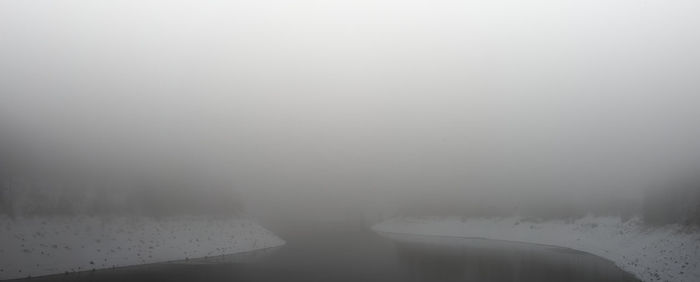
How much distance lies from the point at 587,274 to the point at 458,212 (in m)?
65.4

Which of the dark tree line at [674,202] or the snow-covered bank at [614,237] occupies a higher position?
the dark tree line at [674,202]

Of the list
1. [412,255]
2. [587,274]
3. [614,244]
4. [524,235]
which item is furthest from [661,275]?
[524,235]

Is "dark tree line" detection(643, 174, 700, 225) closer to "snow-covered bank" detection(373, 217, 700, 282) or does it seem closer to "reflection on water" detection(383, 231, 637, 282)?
"snow-covered bank" detection(373, 217, 700, 282)

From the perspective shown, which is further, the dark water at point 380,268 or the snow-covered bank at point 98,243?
the dark water at point 380,268

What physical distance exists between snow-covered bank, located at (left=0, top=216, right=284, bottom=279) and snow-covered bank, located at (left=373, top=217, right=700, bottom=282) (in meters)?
41.0

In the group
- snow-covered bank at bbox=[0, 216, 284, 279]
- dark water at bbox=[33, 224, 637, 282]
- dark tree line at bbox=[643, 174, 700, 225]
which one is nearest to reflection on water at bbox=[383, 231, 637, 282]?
dark water at bbox=[33, 224, 637, 282]

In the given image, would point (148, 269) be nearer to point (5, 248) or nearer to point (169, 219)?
point (5, 248)

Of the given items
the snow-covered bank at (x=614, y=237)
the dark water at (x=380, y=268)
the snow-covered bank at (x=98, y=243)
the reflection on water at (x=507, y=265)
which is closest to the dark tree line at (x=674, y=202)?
the snow-covered bank at (x=614, y=237)

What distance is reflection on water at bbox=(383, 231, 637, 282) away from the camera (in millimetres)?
38250

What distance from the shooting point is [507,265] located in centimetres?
4628

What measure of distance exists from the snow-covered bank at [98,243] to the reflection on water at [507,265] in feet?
72.9

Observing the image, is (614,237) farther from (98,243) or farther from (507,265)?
(98,243)

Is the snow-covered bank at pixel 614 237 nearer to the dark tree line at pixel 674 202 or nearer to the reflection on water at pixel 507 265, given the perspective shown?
the dark tree line at pixel 674 202

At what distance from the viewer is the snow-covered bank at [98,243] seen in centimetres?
3384
